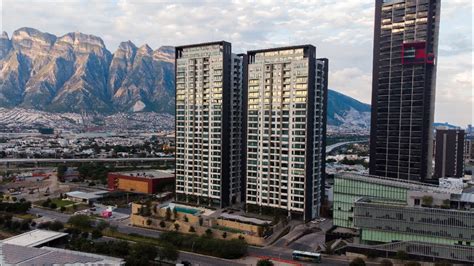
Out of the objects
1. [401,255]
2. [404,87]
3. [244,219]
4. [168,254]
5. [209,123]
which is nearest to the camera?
[168,254]

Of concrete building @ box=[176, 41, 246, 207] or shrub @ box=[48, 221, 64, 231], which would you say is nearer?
shrub @ box=[48, 221, 64, 231]

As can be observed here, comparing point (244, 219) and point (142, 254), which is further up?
point (142, 254)

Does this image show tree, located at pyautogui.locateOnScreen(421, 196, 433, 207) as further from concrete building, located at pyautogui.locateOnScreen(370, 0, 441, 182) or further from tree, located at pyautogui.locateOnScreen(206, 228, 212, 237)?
concrete building, located at pyautogui.locateOnScreen(370, 0, 441, 182)

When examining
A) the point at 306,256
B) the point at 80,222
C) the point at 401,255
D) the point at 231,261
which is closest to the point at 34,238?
the point at 80,222

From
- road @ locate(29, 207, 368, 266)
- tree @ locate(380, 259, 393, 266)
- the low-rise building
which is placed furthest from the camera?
the low-rise building

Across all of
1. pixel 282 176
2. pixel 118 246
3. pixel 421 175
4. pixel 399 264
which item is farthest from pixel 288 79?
pixel 421 175

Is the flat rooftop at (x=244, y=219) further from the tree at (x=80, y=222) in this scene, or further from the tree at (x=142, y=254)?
the tree at (x=80, y=222)

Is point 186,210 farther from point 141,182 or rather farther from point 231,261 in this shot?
point 141,182

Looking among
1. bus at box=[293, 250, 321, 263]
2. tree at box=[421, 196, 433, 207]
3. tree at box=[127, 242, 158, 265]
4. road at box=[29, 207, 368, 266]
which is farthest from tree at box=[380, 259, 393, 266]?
tree at box=[127, 242, 158, 265]
